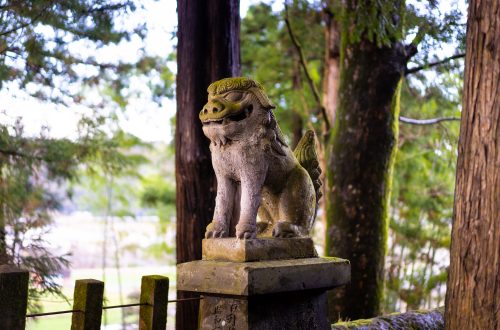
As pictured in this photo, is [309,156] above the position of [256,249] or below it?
above

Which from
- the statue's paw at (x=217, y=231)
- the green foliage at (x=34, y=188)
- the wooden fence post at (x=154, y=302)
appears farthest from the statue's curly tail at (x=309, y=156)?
the green foliage at (x=34, y=188)

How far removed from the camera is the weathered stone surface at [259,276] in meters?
2.91

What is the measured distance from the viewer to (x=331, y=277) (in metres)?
3.34

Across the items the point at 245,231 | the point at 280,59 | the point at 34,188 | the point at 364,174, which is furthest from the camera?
the point at 280,59

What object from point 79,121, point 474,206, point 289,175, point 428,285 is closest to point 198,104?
point 289,175

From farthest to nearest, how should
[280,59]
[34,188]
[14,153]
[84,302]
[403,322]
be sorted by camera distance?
[280,59] < [34,188] < [14,153] < [403,322] < [84,302]

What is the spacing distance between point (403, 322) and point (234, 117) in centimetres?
237

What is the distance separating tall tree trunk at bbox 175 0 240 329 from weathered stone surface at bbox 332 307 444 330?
1293 millimetres

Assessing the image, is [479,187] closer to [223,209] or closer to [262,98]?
[262,98]

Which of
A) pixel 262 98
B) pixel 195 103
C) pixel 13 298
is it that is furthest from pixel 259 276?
pixel 195 103

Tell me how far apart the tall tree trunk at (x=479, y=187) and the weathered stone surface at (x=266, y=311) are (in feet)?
2.87

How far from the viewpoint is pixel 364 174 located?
21.3 feet

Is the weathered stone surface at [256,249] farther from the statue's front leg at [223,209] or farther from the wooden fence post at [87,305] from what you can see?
the wooden fence post at [87,305]

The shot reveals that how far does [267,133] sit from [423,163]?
750 centimetres
